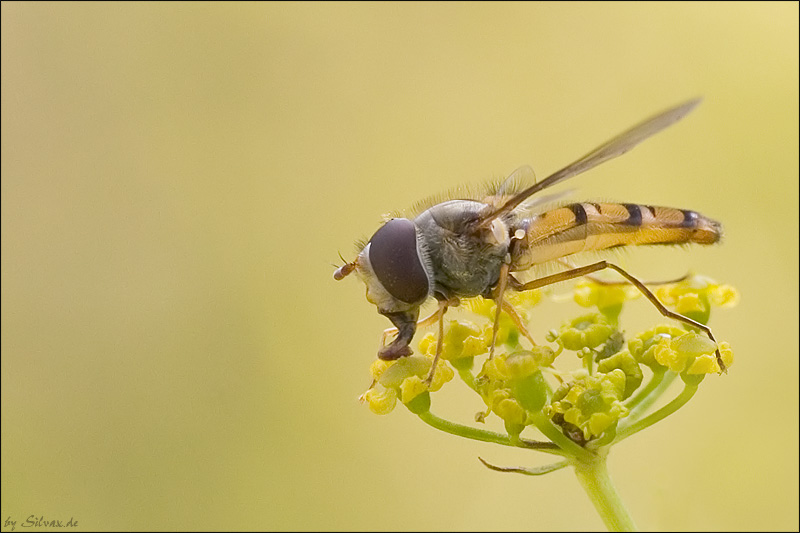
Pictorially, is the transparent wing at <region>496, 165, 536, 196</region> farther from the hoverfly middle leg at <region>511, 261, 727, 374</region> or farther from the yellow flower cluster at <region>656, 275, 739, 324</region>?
the yellow flower cluster at <region>656, 275, 739, 324</region>

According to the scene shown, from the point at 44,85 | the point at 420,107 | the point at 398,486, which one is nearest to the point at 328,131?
the point at 420,107

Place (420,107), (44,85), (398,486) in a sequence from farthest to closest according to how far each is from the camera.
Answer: (420,107) < (44,85) < (398,486)

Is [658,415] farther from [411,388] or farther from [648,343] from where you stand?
[411,388]

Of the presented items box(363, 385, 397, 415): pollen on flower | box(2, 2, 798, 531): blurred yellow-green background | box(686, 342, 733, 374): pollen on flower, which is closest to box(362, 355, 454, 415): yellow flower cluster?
box(363, 385, 397, 415): pollen on flower

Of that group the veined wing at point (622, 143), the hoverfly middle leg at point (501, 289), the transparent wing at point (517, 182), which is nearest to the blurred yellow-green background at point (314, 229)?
the transparent wing at point (517, 182)

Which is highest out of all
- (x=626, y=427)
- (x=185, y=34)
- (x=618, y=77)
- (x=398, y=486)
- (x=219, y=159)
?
(x=185, y=34)

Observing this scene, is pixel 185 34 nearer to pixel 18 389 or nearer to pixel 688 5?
pixel 18 389
